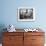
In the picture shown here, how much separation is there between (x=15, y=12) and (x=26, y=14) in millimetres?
351

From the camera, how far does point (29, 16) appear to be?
13.0ft

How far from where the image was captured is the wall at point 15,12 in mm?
3938

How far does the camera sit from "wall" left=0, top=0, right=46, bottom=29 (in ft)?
12.9

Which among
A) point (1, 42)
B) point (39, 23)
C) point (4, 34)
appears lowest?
point (1, 42)

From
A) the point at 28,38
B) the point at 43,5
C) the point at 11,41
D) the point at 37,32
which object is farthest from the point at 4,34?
the point at 43,5

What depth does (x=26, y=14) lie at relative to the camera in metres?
A: 3.96

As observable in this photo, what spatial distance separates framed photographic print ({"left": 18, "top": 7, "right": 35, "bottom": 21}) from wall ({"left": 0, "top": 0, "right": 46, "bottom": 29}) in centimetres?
11

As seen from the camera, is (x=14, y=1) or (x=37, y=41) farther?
(x=14, y=1)

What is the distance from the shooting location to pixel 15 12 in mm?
3951

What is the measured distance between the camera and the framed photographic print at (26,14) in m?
3.94

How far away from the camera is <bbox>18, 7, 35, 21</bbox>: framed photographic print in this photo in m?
3.94

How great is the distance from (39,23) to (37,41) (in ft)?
2.31

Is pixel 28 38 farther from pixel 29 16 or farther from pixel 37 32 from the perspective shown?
pixel 29 16

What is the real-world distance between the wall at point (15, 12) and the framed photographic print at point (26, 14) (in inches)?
4.5
